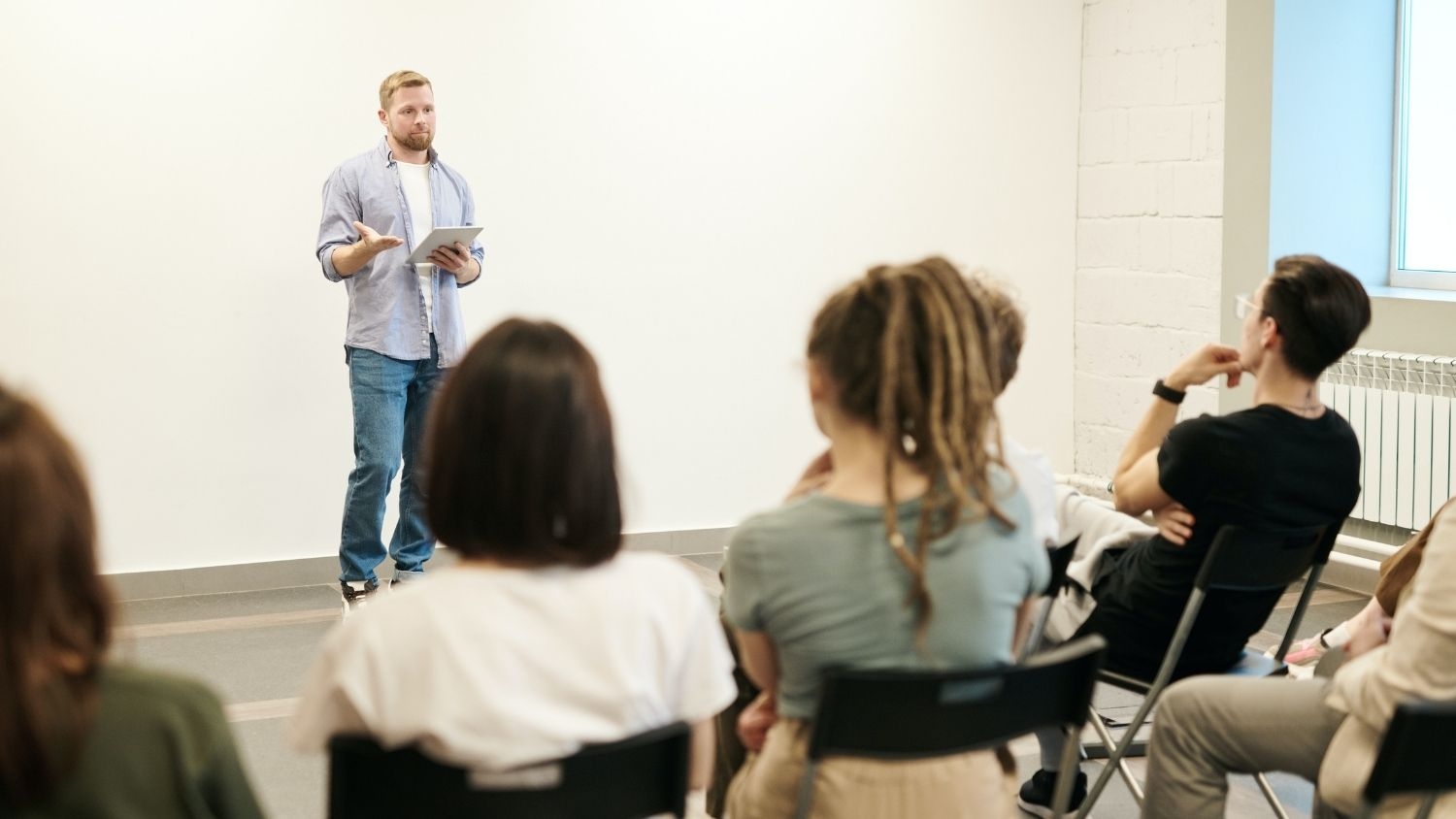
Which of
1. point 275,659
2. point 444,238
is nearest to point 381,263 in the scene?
point 444,238

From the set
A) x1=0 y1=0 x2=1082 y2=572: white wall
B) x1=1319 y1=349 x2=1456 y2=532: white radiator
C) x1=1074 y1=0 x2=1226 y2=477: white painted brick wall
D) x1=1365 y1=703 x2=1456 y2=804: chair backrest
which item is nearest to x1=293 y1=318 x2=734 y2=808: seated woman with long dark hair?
x1=1365 y1=703 x2=1456 y2=804: chair backrest

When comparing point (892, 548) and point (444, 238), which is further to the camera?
point (444, 238)

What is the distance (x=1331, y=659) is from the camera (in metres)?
2.55

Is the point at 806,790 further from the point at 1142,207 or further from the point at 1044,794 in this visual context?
the point at 1142,207

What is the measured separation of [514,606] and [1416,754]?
101 centimetres

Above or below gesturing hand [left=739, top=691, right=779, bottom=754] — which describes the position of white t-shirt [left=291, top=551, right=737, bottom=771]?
above

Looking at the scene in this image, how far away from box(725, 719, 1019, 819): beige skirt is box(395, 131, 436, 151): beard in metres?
3.02

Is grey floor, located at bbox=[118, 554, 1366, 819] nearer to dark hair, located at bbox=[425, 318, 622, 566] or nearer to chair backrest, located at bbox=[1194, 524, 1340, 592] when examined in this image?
chair backrest, located at bbox=[1194, 524, 1340, 592]

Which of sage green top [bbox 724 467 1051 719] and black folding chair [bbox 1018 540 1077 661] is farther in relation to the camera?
black folding chair [bbox 1018 540 1077 661]

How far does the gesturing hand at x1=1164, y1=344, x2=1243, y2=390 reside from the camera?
9.29ft

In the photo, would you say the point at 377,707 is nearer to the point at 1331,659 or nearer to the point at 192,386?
the point at 1331,659

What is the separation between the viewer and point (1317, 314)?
2.54 metres

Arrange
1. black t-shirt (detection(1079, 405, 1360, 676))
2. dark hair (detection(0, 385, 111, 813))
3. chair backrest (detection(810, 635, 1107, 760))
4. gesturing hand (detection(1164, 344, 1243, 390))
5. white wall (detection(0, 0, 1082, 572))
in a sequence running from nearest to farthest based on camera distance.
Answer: dark hair (detection(0, 385, 111, 813))
chair backrest (detection(810, 635, 1107, 760))
black t-shirt (detection(1079, 405, 1360, 676))
gesturing hand (detection(1164, 344, 1243, 390))
white wall (detection(0, 0, 1082, 572))

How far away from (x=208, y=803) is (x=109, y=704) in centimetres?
14
